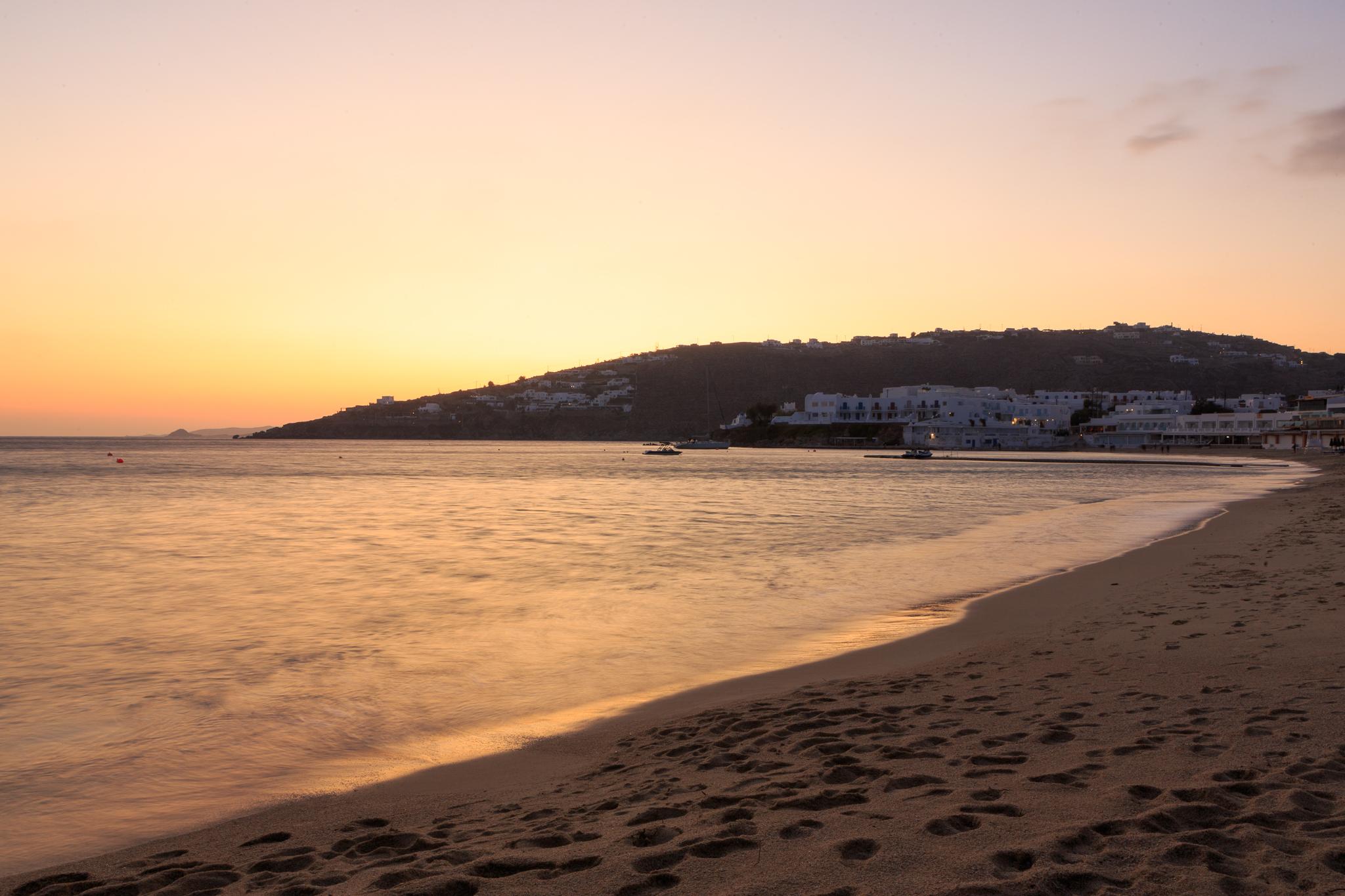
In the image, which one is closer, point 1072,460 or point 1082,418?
point 1072,460

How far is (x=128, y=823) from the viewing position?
5.77 metres

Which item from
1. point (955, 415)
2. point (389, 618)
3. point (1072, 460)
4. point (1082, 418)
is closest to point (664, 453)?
point (955, 415)

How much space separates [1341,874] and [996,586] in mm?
11977

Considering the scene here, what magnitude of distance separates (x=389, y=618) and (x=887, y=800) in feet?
34.2

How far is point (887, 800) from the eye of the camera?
4816 mm

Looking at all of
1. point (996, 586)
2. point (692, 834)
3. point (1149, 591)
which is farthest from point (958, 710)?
point (996, 586)

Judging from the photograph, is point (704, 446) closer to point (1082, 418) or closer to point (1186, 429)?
point (1082, 418)

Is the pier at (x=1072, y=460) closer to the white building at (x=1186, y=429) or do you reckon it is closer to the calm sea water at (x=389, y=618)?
the white building at (x=1186, y=429)

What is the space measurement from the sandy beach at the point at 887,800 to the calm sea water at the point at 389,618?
3.44 feet

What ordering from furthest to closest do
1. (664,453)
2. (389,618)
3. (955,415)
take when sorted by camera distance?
(955,415), (664,453), (389,618)

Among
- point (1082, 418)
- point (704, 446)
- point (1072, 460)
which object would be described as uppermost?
point (1082, 418)

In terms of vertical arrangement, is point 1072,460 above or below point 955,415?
below

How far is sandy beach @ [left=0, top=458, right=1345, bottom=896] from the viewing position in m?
3.91

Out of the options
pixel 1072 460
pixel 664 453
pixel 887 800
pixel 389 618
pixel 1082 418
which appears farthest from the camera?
pixel 1082 418
